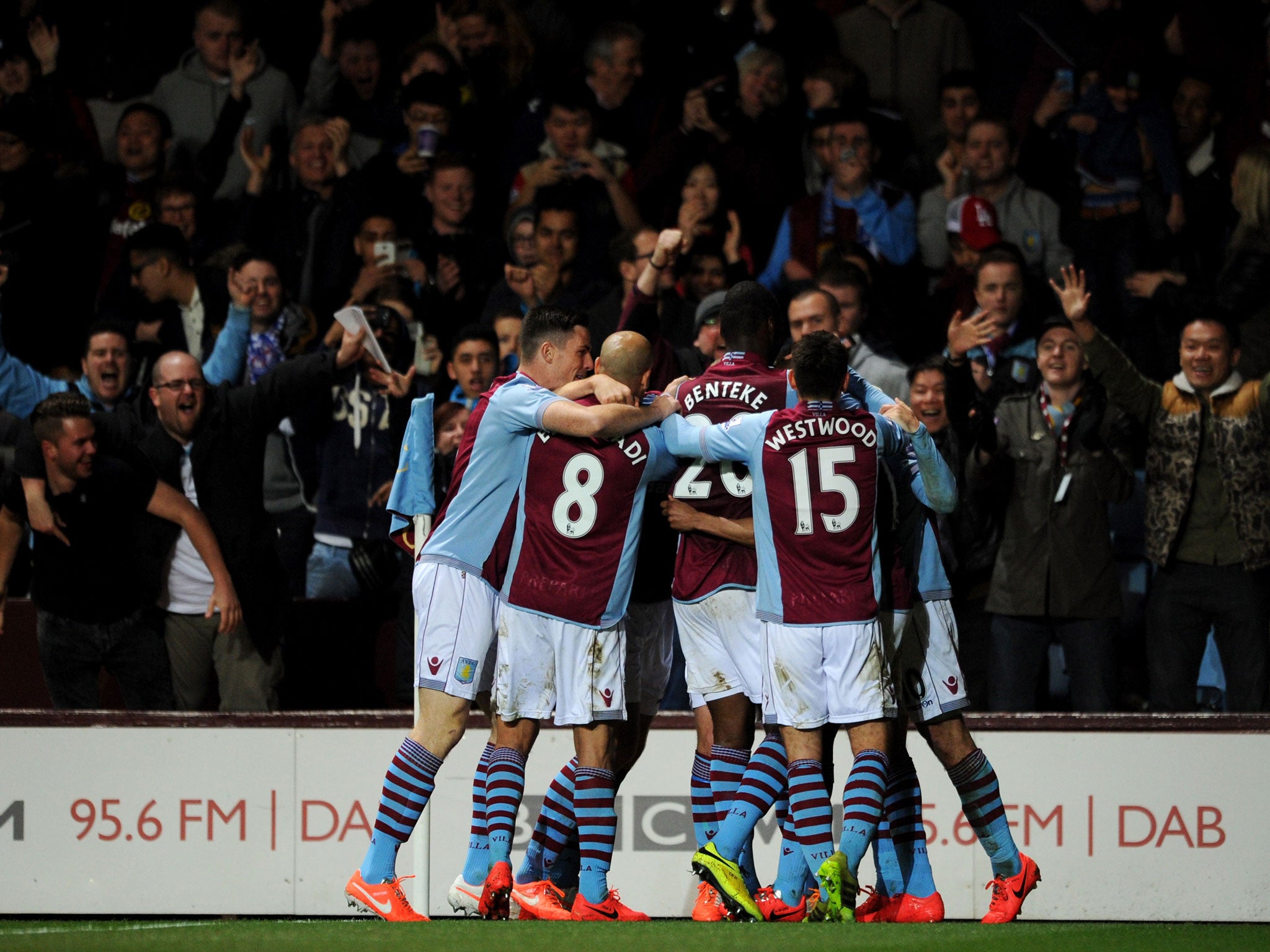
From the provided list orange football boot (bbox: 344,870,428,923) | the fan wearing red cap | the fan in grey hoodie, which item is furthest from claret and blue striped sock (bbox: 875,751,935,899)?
the fan in grey hoodie

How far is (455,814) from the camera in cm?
783

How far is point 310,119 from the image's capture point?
11117mm

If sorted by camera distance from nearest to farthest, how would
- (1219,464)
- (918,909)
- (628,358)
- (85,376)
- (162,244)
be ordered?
1. (628,358)
2. (918,909)
3. (1219,464)
4. (85,376)
5. (162,244)

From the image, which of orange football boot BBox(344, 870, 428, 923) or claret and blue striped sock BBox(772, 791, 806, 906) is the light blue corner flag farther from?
claret and blue striped sock BBox(772, 791, 806, 906)

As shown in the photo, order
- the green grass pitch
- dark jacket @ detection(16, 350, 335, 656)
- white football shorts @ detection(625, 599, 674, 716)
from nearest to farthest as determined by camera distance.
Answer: the green grass pitch
white football shorts @ detection(625, 599, 674, 716)
dark jacket @ detection(16, 350, 335, 656)

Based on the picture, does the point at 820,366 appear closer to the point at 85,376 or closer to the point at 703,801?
the point at 703,801

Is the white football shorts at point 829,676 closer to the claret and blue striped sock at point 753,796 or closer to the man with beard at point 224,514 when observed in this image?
the claret and blue striped sock at point 753,796

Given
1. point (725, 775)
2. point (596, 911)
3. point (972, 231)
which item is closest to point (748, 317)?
point (725, 775)

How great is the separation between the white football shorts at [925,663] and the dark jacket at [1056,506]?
1.73 metres

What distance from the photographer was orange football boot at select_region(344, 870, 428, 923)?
6207mm

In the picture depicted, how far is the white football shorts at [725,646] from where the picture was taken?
6.59 metres

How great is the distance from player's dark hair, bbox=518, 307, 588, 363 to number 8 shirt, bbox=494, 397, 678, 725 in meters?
0.43

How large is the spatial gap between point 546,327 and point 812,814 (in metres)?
2.13

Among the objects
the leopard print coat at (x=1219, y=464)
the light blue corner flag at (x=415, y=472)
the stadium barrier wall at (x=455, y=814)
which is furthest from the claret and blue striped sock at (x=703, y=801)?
the leopard print coat at (x=1219, y=464)
